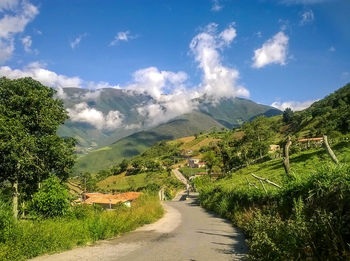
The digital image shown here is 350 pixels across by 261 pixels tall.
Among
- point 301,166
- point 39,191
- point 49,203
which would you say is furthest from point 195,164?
point 49,203

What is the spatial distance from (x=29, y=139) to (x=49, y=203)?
28.6 ft

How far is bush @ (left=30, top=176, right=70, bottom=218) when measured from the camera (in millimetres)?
13875

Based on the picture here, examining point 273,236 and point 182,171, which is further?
point 182,171

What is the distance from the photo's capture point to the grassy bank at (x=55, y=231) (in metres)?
9.53

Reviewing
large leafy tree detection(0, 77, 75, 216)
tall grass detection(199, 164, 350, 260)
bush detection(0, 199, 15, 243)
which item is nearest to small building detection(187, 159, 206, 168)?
large leafy tree detection(0, 77, 75, 216)

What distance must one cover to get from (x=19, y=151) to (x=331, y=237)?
20.7 meters

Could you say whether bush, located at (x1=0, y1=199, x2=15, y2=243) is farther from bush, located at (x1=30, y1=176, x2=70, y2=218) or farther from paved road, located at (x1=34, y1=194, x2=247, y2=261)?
bush, located at (x1=30, y1=176, x2=70, y2=218)

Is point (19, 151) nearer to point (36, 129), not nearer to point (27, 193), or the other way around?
point (36, 129)

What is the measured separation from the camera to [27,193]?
24.0m

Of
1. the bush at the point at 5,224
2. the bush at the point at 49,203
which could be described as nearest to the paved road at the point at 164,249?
the bush at the point at 5,224

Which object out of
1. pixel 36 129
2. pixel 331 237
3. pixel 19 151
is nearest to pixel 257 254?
pixel 331 237

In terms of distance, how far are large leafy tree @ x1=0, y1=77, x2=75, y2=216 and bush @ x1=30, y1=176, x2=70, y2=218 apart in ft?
23.8

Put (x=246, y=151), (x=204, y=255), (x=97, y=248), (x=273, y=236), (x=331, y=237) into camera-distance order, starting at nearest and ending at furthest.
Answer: (x=331, y=237) → (x=273, y=236) → (x=204, y=255) → (x=97, y=248) → (x=246, y=151)

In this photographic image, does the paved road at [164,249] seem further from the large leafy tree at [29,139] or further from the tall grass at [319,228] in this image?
the large leafy tree at [29,139]
